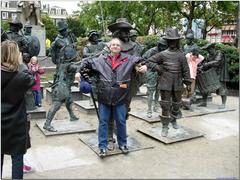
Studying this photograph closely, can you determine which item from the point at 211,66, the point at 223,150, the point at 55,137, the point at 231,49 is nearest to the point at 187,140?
the point at 223,150

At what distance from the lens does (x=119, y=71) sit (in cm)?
520

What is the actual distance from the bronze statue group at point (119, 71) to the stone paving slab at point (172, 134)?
13 centimetres

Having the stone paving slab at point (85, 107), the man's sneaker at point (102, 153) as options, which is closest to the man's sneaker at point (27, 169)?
the man's sneaker at point (102, 153)

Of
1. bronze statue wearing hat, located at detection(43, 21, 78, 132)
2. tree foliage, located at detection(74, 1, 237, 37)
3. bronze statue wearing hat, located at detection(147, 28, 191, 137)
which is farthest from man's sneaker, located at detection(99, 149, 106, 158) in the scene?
tree foliage, located at detection(74, 1, 237, 37)

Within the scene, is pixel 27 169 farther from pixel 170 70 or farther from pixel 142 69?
pixel 170 70

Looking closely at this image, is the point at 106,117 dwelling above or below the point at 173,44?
below

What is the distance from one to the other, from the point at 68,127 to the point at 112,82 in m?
2.16

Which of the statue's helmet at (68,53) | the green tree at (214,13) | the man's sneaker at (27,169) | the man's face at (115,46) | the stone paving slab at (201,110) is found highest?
the green tree at (214,13)

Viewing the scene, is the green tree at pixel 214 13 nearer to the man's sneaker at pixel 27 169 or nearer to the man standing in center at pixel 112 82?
the man standing in center at pixel 112 82

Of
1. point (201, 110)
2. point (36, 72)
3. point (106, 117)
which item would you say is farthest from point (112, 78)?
point (201, 110)

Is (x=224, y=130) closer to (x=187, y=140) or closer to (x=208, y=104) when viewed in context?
(x=187, y=140)

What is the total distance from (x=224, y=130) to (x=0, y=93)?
450 cm

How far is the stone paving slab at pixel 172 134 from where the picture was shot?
616 centimetres

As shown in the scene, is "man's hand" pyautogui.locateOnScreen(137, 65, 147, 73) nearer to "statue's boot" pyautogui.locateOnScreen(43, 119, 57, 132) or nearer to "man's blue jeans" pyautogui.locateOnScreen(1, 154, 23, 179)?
"man's blue jeans" pyautogui.locateOnScreen(1, 154, 23, 179)
